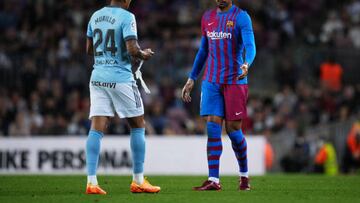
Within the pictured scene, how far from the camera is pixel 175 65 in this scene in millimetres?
24125

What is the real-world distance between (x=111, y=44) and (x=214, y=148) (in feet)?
6.28

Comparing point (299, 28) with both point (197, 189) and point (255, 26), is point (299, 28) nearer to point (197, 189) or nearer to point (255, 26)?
point (255, 26)

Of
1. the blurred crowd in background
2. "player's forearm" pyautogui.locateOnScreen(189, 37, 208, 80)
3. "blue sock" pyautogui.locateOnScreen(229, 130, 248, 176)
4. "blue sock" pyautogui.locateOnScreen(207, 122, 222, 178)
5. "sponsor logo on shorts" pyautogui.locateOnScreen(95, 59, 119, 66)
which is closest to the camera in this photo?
"sponsor logo on shorts" pyautogui.locateOnScreen(95, 59, 119, 66)

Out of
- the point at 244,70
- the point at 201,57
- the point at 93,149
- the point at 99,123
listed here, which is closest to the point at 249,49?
the point at 244,70

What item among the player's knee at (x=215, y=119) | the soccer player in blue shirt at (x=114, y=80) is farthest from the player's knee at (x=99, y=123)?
the player's knee at (x=215, y=119)

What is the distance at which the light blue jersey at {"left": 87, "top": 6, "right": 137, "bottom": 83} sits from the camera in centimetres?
1080

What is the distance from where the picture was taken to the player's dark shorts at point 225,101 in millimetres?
11641

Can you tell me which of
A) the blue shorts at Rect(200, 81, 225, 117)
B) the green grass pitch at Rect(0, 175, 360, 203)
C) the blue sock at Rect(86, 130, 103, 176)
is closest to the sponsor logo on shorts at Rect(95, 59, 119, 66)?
the blue sock at Rect(86, 130, 103, 176)

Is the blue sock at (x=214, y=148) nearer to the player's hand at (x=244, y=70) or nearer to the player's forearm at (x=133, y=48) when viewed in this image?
the player's hand at (x=244, y=70)

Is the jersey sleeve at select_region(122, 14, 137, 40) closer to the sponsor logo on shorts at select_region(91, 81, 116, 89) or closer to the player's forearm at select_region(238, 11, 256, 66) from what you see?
the sponsor logo on shorts at select_region(91, 81, 116, 89)

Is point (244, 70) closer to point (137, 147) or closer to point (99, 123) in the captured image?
point (137, 147)

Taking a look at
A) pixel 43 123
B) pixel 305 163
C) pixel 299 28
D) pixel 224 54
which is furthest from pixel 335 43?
pixel 224 54

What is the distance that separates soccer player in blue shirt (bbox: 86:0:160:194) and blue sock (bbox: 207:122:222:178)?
94 centimetres

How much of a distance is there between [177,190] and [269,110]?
12.8 m
